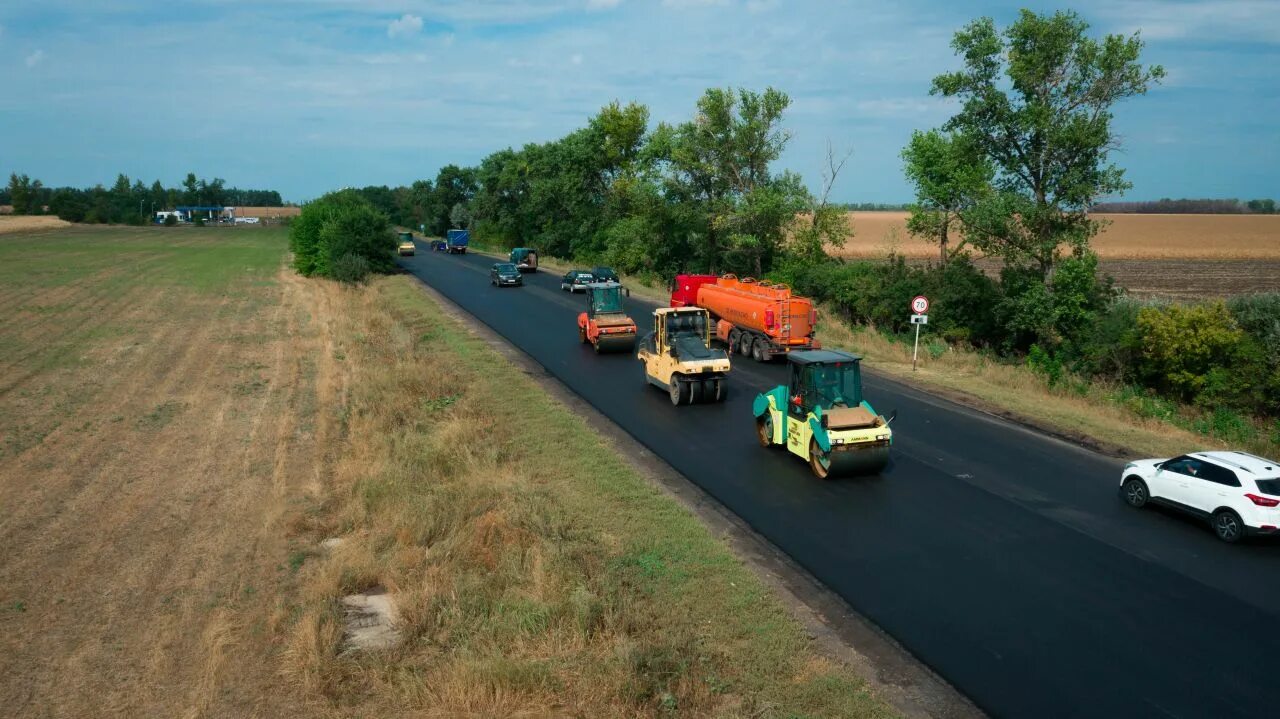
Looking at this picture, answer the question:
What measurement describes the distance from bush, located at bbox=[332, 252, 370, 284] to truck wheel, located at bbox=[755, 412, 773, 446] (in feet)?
136

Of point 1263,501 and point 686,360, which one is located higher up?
point 686,360

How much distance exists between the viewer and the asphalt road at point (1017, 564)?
9.10 meters

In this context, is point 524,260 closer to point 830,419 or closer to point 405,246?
point 405,246

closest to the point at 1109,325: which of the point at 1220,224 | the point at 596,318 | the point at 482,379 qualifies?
the point at 596,318

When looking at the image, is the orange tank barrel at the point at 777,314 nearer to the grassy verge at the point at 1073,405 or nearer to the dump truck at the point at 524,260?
the grassy verge at the point at 1073,405

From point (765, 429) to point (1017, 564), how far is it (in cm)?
651

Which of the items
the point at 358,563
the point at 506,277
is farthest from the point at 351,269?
the point at 358,563

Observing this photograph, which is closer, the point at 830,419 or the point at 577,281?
the point at 830,419

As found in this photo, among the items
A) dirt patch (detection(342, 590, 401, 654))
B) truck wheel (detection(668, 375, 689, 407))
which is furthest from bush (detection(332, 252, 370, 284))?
dirt patch (detection(342, 590, 401, 654))

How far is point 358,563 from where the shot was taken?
39.0 ft

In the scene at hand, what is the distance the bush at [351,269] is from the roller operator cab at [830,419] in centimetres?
4241

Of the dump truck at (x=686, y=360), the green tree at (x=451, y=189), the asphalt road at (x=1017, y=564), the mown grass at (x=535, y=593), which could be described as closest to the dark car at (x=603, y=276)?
the dump truck at (x=686, y=360)

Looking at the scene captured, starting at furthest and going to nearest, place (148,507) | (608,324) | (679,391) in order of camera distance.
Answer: (608,324)
(679,391)
(148,507)

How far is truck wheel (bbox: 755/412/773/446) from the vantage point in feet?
→ 57.3
